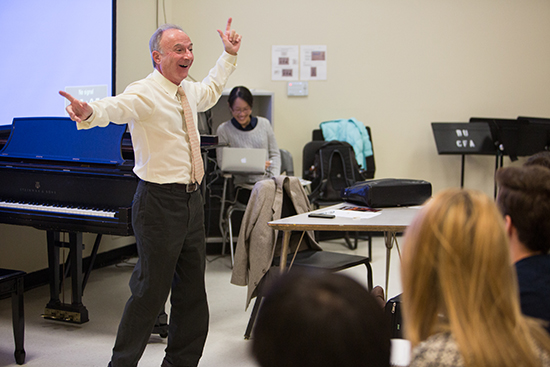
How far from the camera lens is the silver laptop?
13.9 ft

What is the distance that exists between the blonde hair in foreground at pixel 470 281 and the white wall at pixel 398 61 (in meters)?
4.93

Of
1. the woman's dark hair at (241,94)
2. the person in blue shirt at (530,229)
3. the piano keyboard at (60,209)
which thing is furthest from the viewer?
the woman's dark hair at (241,94)

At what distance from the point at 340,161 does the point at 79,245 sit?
108 inches

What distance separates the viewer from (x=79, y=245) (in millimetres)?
3018

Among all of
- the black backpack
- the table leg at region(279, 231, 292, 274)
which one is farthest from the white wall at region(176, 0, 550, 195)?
the table leg at region(279, 231, 292, 274)

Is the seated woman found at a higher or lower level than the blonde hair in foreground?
higher

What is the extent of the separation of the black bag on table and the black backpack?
1764 millimetres

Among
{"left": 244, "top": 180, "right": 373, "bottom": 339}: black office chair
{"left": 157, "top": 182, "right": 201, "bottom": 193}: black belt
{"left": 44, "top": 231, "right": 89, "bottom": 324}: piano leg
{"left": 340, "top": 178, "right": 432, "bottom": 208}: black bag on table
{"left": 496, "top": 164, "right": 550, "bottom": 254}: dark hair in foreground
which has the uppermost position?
{"left": 496, "top": 164, "right": 550, "bottom": 254}: dark hair in foreground

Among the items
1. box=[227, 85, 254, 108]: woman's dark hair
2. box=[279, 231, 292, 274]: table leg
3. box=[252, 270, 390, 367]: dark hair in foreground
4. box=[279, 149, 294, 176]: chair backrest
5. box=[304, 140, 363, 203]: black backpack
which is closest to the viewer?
box=[252, 270, 390, 367]: dark hair in foreground

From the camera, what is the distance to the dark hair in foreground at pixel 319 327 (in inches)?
28.2

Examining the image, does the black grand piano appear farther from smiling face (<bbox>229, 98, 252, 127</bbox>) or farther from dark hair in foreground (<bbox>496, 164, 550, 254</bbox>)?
dark hair in foreground (<bbox>496, 164, 550, 254</bbox>)

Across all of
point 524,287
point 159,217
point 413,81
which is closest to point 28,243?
point 159,217

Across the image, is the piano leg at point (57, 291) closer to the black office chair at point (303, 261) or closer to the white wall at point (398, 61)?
the black office chair at point (303, 261)

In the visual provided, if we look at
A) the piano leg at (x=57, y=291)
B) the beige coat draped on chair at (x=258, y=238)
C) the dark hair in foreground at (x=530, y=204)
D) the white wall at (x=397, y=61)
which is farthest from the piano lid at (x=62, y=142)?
the white wall at (x=397, y=61)
